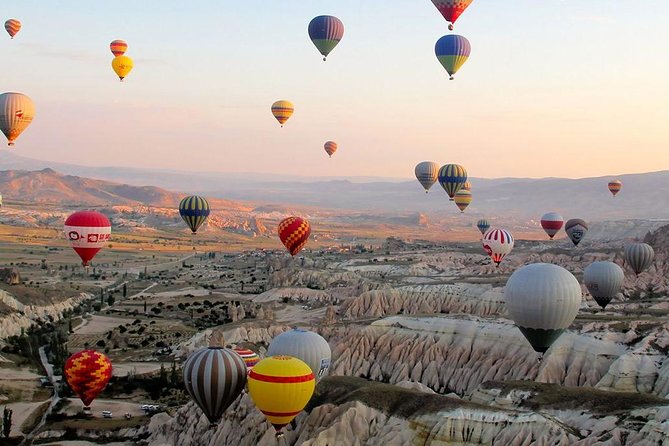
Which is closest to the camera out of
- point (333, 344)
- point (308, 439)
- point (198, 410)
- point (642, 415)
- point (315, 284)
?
point (642, 415)

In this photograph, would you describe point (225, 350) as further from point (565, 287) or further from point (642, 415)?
point (642, 415)

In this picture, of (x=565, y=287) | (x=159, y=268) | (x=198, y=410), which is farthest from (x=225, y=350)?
(x=159, y=268)

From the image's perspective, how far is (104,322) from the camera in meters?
115

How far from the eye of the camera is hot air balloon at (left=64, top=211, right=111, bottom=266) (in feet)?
236

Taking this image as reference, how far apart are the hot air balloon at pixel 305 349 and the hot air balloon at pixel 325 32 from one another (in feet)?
125

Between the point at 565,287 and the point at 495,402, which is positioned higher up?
the point at 565,287

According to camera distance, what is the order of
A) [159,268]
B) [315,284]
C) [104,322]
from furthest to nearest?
1. [159,268]
2. [315,284]
3. [104,322]

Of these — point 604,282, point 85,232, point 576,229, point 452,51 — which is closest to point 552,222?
point 576,229

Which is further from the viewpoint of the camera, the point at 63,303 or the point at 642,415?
the point at 63,303

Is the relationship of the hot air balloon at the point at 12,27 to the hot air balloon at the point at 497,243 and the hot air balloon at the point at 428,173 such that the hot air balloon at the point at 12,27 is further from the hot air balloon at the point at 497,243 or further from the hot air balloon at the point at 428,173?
the hot air balloon at the point at 497,243

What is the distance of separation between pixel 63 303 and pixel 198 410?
73.1 metres

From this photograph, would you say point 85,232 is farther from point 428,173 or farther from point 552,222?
point 552,222

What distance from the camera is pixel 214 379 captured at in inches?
2052

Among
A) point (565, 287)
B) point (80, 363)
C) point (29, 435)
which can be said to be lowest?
point (29, 435)
